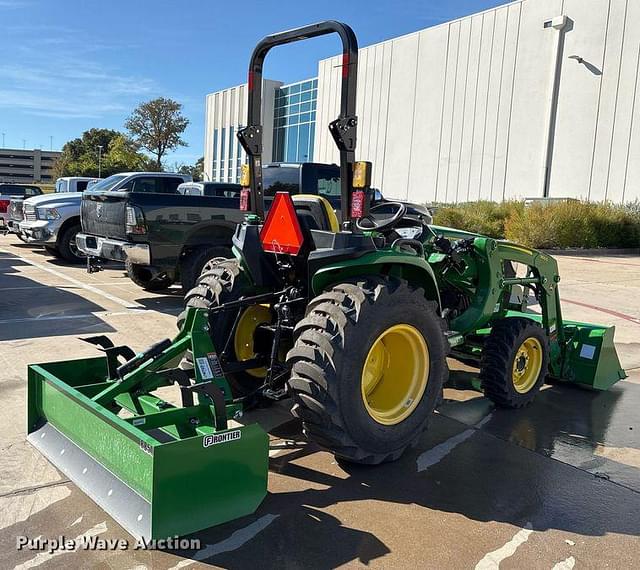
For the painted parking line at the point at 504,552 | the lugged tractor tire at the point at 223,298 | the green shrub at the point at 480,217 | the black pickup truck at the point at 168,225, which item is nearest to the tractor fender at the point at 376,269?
the lugged tractor tire at the point at 223,298

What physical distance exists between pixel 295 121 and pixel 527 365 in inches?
Result: 1526

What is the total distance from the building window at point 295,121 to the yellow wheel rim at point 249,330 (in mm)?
35821

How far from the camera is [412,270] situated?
422 centimetres

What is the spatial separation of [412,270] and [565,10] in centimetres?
2704

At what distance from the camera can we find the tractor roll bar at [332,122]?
3615mm

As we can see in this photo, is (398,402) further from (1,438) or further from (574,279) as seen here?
(574,279)

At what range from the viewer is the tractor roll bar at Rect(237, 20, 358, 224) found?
3615 mm

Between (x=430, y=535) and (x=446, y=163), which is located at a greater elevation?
(x=446, y=163)

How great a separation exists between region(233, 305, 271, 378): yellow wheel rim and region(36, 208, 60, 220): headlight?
10057 mm

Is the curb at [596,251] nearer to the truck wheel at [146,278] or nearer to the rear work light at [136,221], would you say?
the truck wheel at [146,278]

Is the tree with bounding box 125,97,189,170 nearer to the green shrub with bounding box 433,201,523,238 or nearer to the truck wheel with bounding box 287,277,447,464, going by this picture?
the green shrub with bounding box 433,201,523,238

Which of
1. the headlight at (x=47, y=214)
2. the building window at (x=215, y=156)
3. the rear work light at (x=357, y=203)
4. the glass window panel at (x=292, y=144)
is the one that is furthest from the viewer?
the building window at (x=215, y=156)

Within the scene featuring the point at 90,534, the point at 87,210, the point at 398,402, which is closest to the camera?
the point at 90,534

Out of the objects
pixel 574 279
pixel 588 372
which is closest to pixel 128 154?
pixel 574 279
